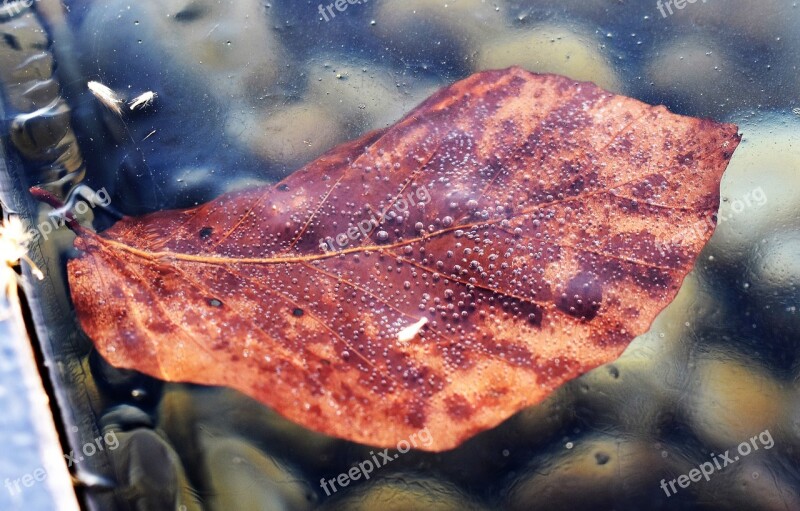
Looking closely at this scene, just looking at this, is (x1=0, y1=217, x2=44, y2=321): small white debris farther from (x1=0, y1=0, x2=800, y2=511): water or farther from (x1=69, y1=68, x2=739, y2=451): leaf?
(x1=69, y1=68, x2=739, y2=451): leaf

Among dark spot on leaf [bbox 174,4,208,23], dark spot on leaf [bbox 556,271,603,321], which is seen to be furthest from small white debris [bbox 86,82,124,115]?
dark spot on leaf [bbox 556,271,603,321]

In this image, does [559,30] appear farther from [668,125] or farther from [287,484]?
[287,484]

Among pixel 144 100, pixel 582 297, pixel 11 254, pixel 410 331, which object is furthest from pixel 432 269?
pixel 11 254

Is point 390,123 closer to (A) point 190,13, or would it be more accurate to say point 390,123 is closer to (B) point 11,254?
(A) point 190,13

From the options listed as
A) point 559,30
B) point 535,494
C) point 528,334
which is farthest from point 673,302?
point 559,30

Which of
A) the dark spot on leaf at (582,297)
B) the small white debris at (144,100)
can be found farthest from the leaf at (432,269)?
the small white debris at (144,100)

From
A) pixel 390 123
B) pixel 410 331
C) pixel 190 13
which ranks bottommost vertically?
pixel 410 331
